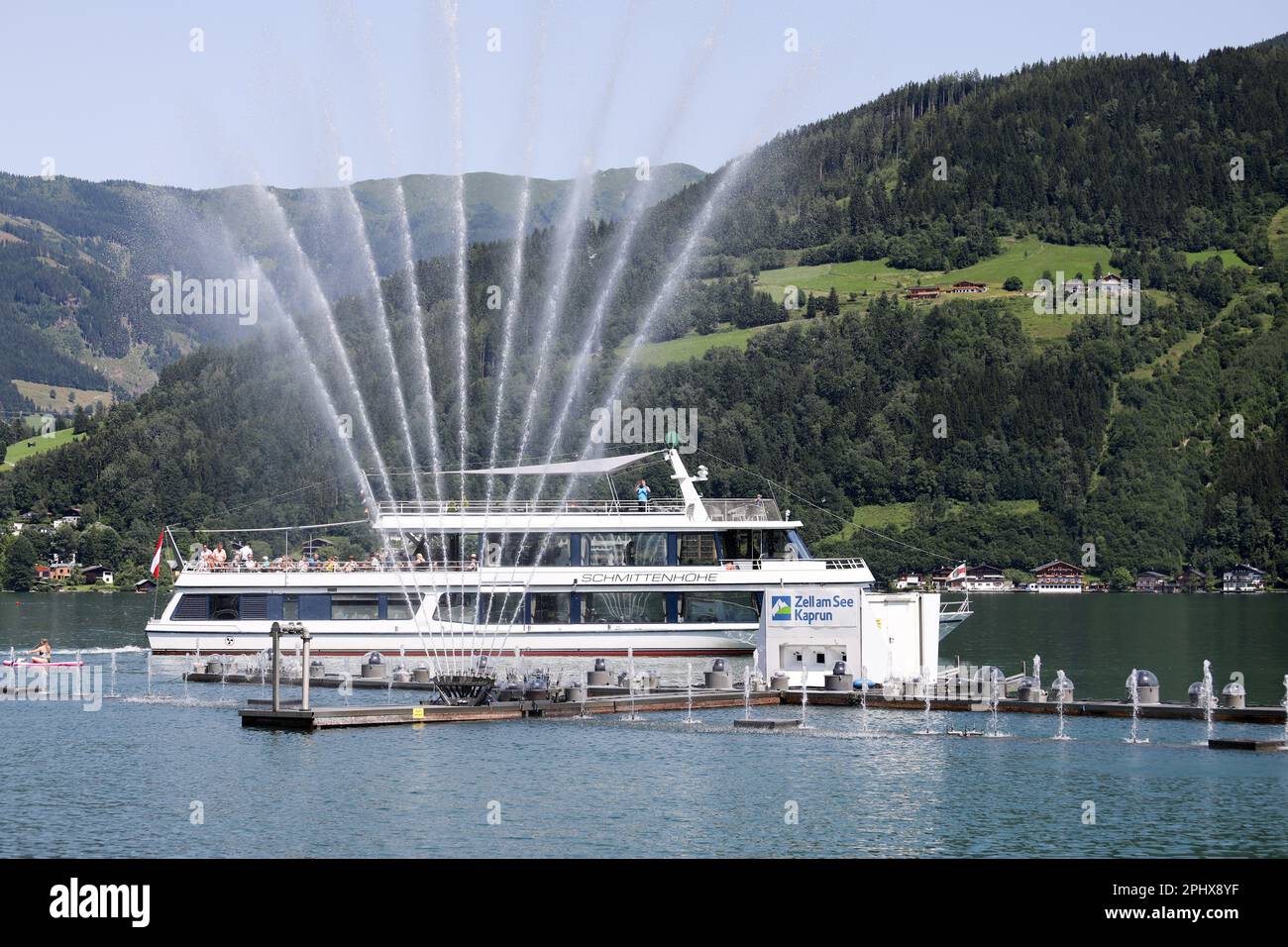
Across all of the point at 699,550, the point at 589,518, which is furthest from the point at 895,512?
the point at 589,518

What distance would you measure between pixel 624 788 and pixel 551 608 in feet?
91.3

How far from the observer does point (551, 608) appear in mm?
65562

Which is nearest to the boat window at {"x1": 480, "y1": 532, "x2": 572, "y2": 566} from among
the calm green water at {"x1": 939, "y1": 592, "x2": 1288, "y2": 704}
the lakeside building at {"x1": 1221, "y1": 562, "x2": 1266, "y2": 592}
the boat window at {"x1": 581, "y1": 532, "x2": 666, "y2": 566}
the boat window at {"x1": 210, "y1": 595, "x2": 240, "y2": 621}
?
the boat window at {"x1": 581, "y1": 532, "x2": 666, "y2": 566}

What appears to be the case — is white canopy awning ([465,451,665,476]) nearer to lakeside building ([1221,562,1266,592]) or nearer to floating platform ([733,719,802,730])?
floating platform ([733,719,802,730])

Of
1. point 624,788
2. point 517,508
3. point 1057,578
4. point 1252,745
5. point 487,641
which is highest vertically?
point 517,508

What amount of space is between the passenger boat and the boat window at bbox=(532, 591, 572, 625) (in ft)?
0.12

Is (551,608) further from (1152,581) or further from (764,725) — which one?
(1152,581)

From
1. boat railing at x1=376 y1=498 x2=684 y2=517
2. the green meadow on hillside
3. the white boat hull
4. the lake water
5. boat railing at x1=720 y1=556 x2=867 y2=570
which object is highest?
the green meadow on hillside

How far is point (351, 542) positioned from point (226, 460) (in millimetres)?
27150

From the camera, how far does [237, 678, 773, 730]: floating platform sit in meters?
45.7

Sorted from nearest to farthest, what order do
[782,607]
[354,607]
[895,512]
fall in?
1. [782,607]
2. [354,607]
3. [895,512]

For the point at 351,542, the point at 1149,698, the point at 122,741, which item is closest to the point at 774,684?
the point at 1149,698

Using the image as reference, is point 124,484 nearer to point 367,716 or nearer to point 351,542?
point 351,542

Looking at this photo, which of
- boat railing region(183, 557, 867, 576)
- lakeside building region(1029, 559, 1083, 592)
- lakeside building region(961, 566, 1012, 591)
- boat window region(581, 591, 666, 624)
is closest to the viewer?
Answer: boat railing region(183, 557, 867, 576)
